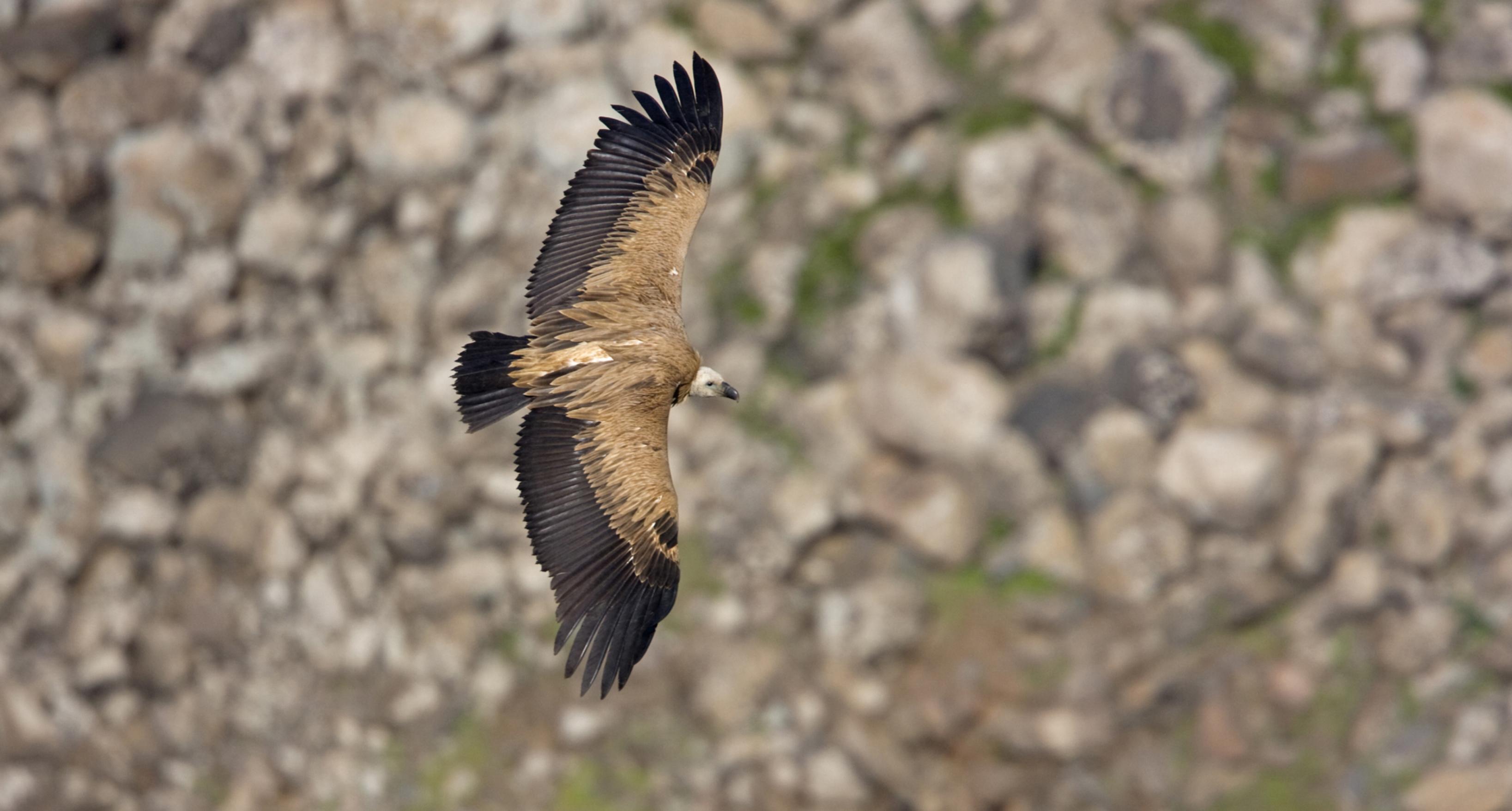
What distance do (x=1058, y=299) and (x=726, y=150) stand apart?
3.81 m

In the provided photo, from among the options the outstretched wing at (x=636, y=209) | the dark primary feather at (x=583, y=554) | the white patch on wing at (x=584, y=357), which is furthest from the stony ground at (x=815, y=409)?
the dark primary feather at (x=583, y=554)

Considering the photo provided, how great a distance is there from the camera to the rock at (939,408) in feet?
57.2

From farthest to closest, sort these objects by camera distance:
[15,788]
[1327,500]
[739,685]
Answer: [15,788]
[739,685]
[1327,500]

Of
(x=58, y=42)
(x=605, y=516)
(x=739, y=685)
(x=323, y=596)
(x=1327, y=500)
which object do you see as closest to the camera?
(x=605, y=516)

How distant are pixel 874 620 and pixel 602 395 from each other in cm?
747

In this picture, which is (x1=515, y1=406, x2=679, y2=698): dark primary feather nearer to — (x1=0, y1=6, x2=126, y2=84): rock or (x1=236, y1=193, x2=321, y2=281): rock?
(x1=236, y1=193, x2=321, y2=281): rock

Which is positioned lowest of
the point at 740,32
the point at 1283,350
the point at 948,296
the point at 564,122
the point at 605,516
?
the point at 605,516

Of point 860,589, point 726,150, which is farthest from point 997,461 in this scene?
point 726,150

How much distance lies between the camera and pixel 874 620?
56.6 feet

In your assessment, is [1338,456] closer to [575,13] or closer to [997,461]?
[997,461]

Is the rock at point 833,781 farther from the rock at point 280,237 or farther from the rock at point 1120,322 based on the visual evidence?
the rock at point 280,237

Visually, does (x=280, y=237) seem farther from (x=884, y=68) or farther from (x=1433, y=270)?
(x=1433, y=270)

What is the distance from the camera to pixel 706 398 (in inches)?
701

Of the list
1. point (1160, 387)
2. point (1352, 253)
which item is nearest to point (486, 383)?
point (1160, 387)
